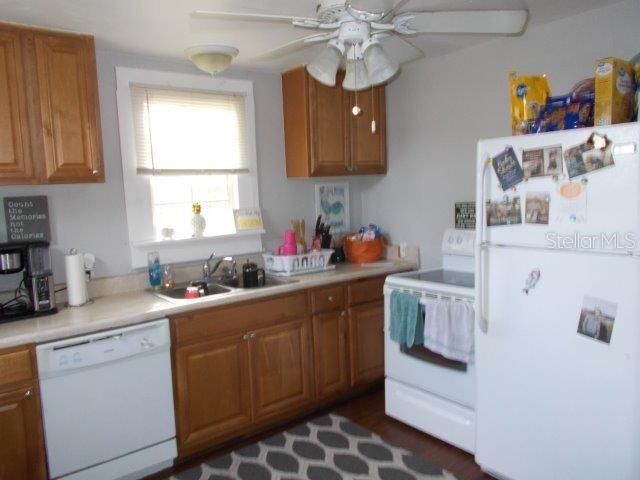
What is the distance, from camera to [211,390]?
2611 mm

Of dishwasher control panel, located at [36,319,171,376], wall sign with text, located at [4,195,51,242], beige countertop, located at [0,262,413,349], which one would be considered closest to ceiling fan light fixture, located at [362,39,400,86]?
beige countertop, located at [0,262,413,349]

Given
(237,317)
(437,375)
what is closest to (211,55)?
(237,317)

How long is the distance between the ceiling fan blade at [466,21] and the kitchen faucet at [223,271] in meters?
1.89

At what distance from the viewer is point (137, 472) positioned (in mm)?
2412

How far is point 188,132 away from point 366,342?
5.88 feet

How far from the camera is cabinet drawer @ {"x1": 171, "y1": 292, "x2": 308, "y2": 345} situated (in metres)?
2.50

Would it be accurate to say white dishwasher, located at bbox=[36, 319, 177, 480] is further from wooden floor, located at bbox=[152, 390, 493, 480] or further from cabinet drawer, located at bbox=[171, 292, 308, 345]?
wooden floor, located at bbox=[152, 390, 493, 480]

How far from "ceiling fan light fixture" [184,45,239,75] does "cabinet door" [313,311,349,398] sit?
157 centimetres

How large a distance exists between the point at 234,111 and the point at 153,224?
924 mm

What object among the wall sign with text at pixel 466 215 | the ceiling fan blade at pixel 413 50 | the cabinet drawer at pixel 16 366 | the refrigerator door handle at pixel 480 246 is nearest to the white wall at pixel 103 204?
the cabinet drawer at pixel 16 366

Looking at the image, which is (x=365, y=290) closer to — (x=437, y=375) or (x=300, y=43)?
(x=437, y=375)

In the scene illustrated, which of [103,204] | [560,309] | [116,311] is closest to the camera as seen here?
[560,309]

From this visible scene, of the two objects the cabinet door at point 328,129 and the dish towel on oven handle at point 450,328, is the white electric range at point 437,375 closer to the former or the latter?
the dish towel on oven handle at point 450,328

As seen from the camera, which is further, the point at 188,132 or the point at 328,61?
the point at 188,132
